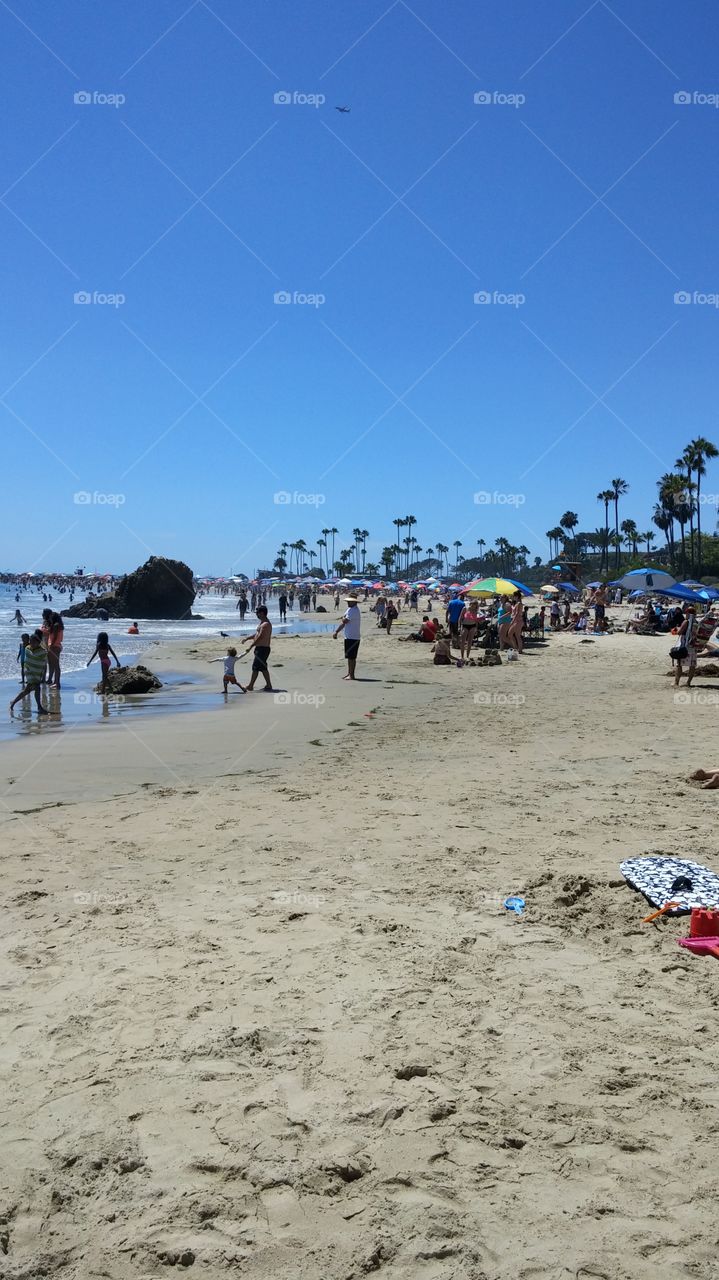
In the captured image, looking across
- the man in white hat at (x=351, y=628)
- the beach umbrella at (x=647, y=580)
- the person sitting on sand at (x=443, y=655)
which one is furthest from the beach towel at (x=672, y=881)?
the beach umbrella at (x=647, y=580)

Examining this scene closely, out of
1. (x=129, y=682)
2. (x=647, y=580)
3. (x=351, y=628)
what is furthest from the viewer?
(x=647, y=580)

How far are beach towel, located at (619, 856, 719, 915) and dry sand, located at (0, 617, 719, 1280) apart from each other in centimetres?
12

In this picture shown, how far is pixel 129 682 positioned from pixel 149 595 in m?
42.5

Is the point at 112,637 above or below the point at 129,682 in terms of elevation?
above

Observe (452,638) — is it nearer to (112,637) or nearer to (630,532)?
(112,637)

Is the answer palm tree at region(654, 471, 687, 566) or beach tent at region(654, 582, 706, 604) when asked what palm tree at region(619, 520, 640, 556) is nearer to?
palm tree at region(654, 471, 687, 566)

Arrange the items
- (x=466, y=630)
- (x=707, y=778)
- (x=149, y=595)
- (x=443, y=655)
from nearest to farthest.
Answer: (x=707, y=778) → (x=443, y=655) → (x=466, y=630) → (x=149, y=595)

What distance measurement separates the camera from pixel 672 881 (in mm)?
5250

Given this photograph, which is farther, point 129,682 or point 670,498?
point 670,498

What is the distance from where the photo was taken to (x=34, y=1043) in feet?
12.1

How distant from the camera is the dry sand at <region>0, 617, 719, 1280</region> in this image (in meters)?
2.67

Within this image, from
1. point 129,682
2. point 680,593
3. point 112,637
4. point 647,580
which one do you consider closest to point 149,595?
point 112,637

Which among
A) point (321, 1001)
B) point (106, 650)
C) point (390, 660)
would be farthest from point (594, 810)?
point (390, 660)

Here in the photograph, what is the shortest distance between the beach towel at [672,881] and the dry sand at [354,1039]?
4.9 inches
